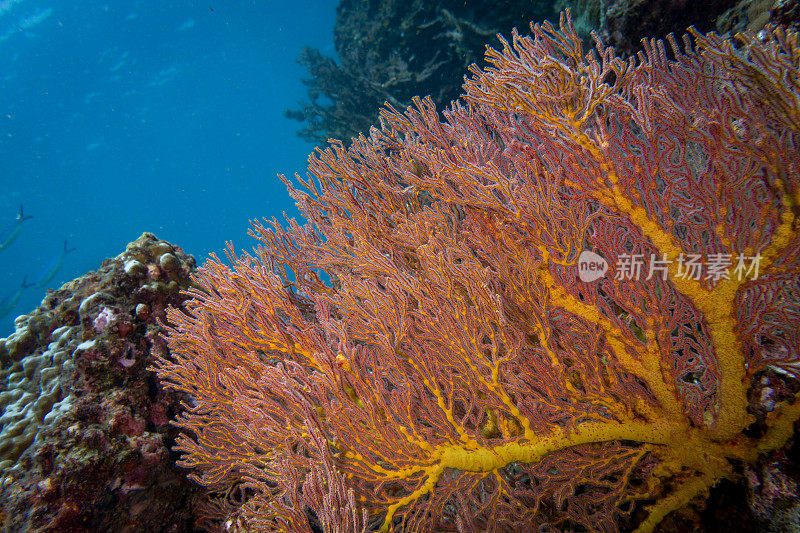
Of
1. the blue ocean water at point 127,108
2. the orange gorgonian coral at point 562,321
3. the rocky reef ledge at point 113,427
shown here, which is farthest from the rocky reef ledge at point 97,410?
the blue ocean water at point 127,108

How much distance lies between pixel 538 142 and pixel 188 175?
103m

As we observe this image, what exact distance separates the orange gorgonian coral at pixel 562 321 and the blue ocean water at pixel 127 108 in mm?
16026

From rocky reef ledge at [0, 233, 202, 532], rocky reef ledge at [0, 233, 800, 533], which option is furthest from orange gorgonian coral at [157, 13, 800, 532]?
rocky reef ledge at [0, 233, 202, 532]

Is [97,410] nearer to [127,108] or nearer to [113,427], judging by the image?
[113,427]

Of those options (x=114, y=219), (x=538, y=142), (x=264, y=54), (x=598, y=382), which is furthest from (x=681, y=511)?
(x=114, y=219)

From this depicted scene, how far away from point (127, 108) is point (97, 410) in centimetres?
5916

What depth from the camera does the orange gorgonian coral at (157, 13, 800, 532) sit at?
1773mm

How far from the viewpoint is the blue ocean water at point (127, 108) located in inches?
1375

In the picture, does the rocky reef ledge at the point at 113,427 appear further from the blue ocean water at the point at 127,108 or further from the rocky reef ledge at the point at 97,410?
the blue ocean water at the point at 127,108

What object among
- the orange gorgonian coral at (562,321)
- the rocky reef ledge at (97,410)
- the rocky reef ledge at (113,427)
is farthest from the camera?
the rocky reef ledge at (97,410)

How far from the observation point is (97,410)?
3.41 meters

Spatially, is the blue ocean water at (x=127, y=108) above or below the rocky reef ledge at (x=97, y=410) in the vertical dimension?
above

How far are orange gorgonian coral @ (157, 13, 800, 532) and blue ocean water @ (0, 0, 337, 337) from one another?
1603 cm

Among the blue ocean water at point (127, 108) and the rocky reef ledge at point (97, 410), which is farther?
the blue ocean water at point (127, 108)
